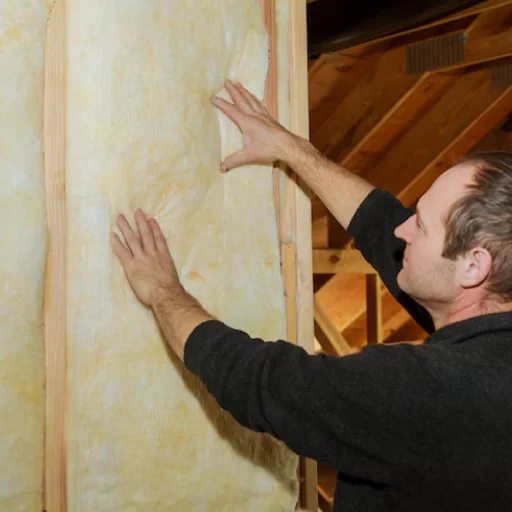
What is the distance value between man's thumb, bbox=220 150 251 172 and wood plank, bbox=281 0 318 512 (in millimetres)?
157

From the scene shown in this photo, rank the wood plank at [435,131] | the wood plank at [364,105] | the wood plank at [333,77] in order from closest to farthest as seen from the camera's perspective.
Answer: the wood plank at [333,77] → the wood plank at [364,105] → the wood plank at [435,131]

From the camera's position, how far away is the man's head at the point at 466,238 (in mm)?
1143

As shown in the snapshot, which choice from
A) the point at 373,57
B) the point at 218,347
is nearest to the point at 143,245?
the point at 218,347

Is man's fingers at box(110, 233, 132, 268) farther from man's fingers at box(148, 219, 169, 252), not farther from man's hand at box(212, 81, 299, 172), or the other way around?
man's hand at box(212, 81, 299, 172)

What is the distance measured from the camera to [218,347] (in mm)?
1113

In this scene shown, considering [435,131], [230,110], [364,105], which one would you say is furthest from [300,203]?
[435,131]

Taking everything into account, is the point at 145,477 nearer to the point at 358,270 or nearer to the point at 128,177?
the point at 128,177

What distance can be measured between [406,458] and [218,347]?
37cm

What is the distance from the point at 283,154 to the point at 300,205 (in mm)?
147

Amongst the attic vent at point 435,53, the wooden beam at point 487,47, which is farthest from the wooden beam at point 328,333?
the wooden beam at point 487,47

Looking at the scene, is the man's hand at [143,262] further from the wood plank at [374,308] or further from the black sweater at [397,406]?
the wood plank at [374,308]

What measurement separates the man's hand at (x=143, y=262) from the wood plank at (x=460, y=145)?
3.16 m

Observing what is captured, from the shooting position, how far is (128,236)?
1.22 metres

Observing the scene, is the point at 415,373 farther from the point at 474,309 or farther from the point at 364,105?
the point at 364,105
